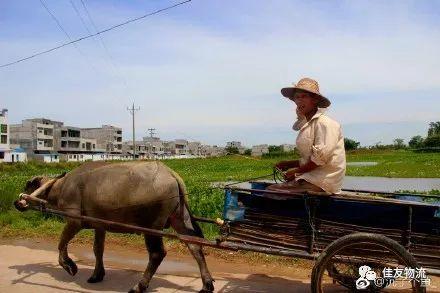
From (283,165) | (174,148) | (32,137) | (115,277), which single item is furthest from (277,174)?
(174,148)

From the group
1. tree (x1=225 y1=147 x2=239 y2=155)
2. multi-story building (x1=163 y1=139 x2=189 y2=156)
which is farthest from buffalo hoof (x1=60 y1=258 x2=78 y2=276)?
multi-story building (x1=163 y1=139 x2=189 y2=156)

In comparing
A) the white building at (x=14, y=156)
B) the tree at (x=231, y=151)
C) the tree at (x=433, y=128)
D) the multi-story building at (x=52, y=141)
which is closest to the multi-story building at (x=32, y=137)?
the multi-story building at (x=52, y=141)

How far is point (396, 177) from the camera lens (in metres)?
33.3

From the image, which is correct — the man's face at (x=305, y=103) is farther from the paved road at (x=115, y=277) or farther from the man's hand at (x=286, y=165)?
the paved road at (x=115, y=277)

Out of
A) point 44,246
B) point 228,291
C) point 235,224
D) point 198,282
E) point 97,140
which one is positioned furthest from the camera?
point 97,140

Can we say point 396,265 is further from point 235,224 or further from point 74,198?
point 74,198

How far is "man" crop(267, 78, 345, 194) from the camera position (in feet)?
16.4

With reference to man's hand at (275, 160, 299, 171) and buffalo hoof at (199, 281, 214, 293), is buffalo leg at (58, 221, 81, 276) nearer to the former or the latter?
buffalo hoof at (199, 281, 214, 293)

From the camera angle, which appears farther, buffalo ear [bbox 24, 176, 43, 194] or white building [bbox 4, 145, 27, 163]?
white building [bbox 4, 145, 27, 163]

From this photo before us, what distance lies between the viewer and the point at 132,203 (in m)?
6.21

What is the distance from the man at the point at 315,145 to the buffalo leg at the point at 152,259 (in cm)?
196

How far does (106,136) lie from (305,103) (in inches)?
5262

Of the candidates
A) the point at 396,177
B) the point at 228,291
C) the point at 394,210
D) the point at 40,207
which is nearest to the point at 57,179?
the point at 40,207

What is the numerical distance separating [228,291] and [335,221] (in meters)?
1.88
